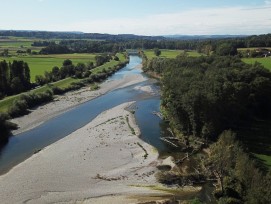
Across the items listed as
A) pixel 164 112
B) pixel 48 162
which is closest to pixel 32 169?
pixel 48 162

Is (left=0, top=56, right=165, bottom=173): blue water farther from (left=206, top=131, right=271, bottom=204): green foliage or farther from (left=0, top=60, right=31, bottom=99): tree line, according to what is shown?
(left=0, top=60, right=31, bottom=99): tree line

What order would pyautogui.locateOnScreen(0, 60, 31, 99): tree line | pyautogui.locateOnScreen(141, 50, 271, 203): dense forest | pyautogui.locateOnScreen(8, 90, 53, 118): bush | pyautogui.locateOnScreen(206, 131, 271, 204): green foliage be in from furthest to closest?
pyautogui.locateOnScreen(0, 60, 31, 99): tree line
pyautogui.locateOnScreen(8, 90, 53, 118): bush
pyautogui.locateOnScreen(141, 50, 271, 203): dense forest
pyautogui.locateOnScreen(206, 131, 271, 204): green foliage

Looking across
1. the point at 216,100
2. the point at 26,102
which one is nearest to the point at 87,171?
the point at 216,100

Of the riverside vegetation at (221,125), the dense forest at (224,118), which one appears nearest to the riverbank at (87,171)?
the riverside vegetation at (221,125)

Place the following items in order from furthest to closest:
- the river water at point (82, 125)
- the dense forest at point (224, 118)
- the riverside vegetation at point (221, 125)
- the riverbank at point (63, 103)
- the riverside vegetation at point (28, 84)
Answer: the riverside vegetation at point (28, 84)
the riverbank at point (63, 103)
the river water at point (82, 125)
the riverside vegetation at point (221, 125)
the dense forest at point (224, 118)

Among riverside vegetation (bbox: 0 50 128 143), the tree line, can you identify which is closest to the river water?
riverside vegetation (bbox: 0 50 128 143)

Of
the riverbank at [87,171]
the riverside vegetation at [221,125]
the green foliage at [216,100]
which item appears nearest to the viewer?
the riverside vegetation at [221,125]

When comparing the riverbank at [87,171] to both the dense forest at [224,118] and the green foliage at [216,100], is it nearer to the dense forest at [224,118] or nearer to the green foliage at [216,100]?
the dense forest at [224,118]
